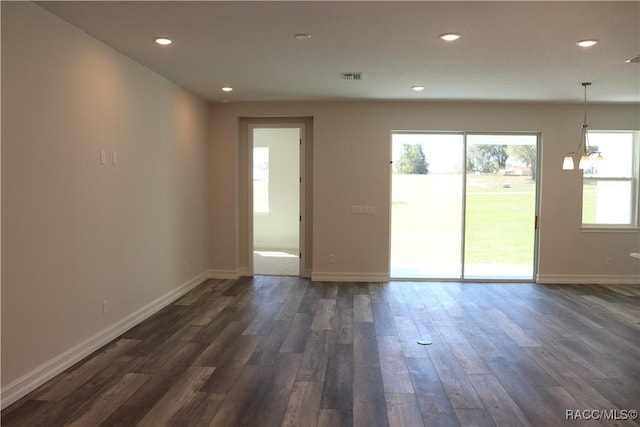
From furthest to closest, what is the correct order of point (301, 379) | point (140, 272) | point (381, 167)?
1. point (381, 167)
2. point (140, 272)
3. point (301, 379)

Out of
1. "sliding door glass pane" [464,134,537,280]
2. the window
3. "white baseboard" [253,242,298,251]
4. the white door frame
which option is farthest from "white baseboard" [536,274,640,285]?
"white baseboard" [253,242,298,251]

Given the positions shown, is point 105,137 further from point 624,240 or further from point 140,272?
point 624,240

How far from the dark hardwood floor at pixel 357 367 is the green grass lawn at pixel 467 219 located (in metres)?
1.32

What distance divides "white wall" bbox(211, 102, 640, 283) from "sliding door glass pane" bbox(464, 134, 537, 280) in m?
0.18

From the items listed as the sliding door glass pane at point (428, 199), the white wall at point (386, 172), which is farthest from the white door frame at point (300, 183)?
the sliding door glass pane at point (428, 199)

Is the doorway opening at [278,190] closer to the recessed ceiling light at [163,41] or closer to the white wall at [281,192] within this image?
the white wall at [281,192]

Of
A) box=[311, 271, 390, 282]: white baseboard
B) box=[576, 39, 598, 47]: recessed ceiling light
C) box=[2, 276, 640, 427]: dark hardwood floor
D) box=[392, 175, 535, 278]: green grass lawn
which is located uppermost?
A: box=[576, 39, 598, 47]: recessed ceiling light

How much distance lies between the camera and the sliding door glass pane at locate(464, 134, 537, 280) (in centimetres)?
676

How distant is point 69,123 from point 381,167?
4.27 m

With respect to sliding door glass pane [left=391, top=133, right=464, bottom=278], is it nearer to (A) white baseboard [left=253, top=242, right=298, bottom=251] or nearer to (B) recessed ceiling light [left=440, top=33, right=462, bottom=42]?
(B) recessed ceiling light [left=440, top=33, right=462, bottom=42]

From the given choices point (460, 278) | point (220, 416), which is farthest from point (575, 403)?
point (460, 278)

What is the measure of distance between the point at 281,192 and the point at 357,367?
711 centimetres

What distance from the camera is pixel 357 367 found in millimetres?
3502

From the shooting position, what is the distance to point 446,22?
3.35 m
